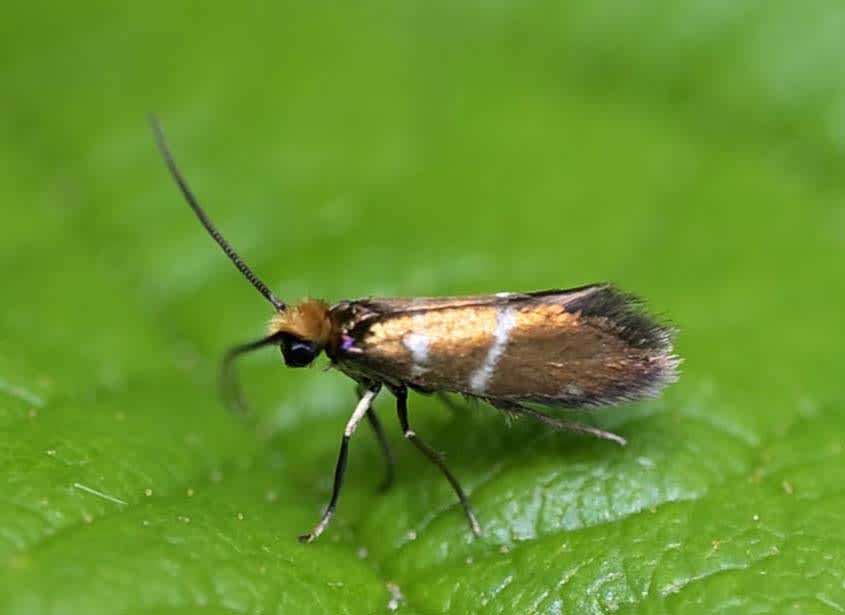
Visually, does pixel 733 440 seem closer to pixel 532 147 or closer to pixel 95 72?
pixel 532 147

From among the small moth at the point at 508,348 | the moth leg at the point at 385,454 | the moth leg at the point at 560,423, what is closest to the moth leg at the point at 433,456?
the small moth at the point at 508,348

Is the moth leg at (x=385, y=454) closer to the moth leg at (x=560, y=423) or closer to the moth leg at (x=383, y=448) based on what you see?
the moth leg at (x=383, y=448)

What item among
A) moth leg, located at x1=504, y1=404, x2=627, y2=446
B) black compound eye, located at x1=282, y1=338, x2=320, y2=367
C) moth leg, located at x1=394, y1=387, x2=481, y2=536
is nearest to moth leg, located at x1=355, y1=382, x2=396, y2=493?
moth leg, located at x1=394, y1=387, x2=481, y2=536

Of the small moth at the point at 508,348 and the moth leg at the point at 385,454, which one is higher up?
the small moth at the point at 508,348

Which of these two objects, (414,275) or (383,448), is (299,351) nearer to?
(383,448)

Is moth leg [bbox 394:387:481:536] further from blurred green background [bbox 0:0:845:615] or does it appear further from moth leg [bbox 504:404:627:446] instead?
moth leg [bbox 504:404:627:446]

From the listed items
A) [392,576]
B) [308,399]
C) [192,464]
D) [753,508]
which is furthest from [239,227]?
[753,508]

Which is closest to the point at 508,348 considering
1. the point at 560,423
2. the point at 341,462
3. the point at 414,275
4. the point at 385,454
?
the point at 560,423
